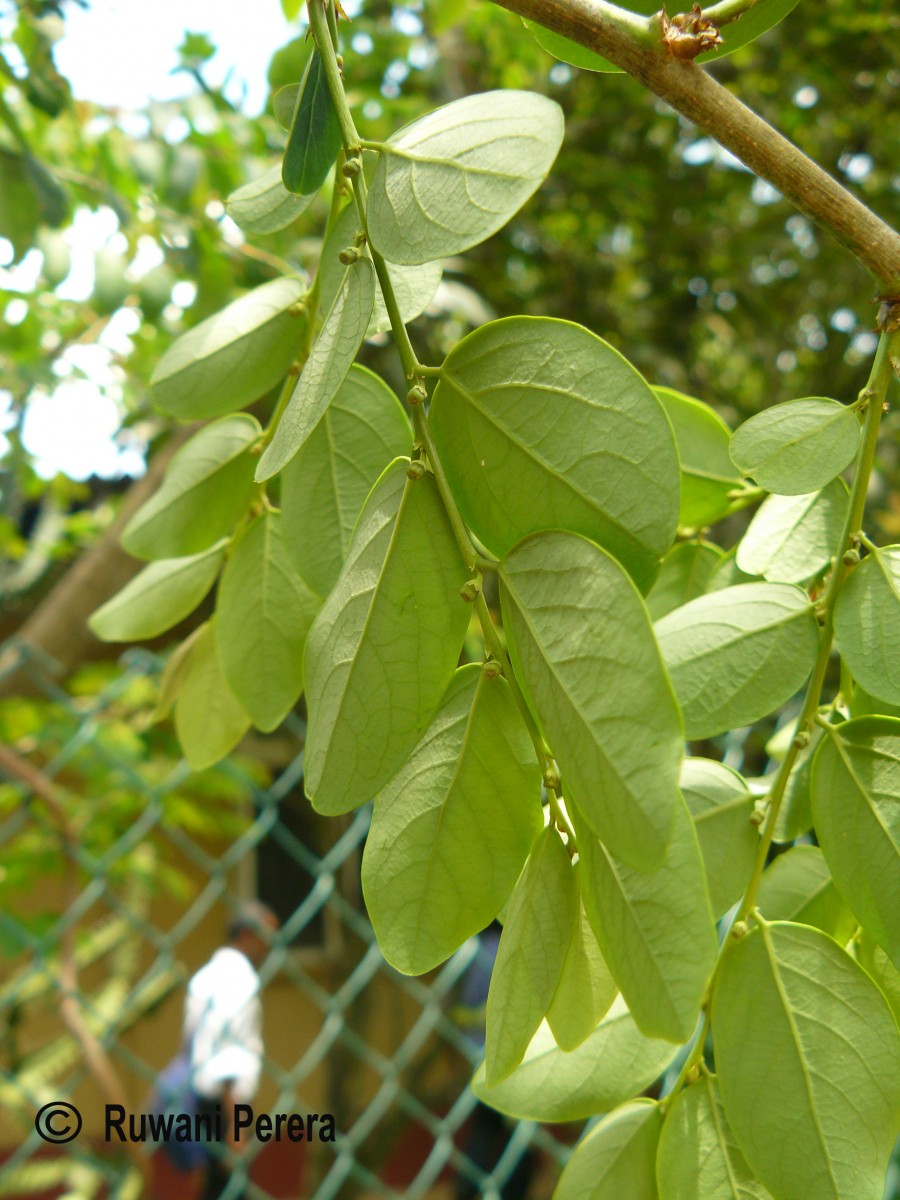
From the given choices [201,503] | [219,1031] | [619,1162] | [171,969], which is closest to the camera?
[619,1162]

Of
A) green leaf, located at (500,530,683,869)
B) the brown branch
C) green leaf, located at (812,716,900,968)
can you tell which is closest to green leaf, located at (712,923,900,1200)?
green leaf, located at (812,716,900,968)

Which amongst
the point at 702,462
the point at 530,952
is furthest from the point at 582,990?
the point at 702,462

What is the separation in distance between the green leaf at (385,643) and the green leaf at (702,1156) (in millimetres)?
148

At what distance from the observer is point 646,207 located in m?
2.40

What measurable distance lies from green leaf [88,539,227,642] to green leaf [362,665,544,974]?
0.21m

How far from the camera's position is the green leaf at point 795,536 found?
0.41 metres

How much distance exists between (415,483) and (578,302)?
221 cm

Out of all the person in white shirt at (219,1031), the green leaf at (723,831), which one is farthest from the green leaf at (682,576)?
the person in white shirt at (219,1031)

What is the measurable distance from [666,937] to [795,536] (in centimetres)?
22

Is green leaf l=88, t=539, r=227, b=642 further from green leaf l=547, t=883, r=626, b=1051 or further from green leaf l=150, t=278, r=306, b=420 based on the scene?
green leaf l=547, t=883, r=626, b=1051

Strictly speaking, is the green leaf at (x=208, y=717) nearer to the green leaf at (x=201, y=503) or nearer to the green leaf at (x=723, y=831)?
the green leaf at (x=201, y=503)

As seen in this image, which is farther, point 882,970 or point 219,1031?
point 219,1031

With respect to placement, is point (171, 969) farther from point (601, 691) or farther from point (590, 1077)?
point (601, 691)

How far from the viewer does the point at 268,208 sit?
41 cm
